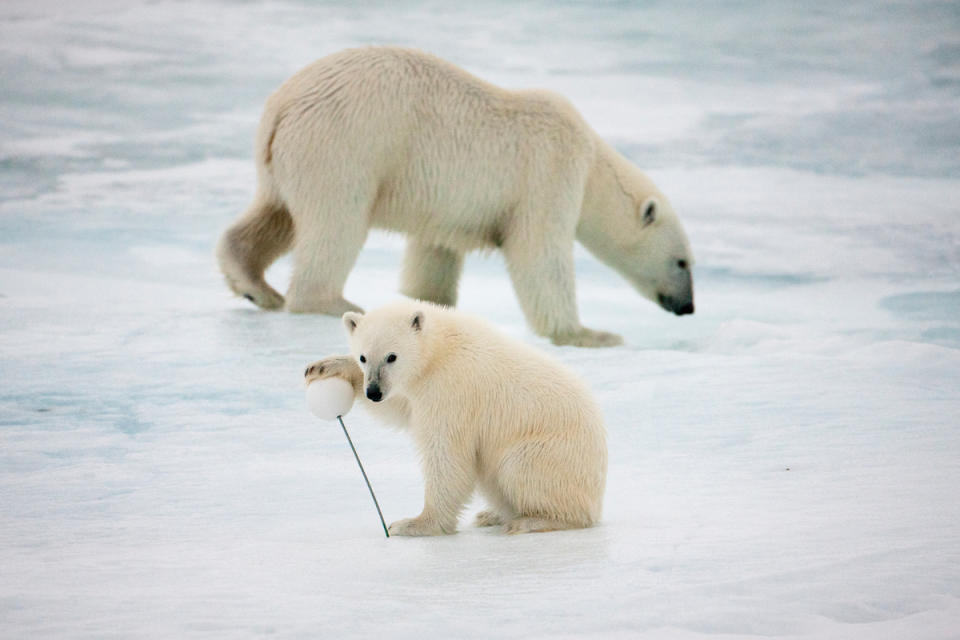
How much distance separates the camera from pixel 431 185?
6.13 m

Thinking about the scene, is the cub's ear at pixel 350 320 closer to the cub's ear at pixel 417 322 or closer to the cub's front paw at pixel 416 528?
the cub's ear at pixel 417 322

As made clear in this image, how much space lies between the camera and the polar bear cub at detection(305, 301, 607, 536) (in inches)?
123

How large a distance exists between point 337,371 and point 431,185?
9.80ft

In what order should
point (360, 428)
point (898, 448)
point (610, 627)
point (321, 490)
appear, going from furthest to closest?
point (360, 428) → point (898, 448) → point (321, 490) → point (610, 627)

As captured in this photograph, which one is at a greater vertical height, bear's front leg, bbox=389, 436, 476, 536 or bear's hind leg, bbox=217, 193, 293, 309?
bear's front leg, bbox=389, 436, 476, 536

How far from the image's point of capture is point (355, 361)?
10.9 ft

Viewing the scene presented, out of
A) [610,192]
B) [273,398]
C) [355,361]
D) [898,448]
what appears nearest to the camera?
[355,361]

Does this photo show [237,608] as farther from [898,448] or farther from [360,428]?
[898,448]

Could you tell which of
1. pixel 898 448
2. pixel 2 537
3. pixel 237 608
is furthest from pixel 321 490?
pixel 898 448

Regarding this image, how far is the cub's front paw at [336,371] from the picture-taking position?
329cm

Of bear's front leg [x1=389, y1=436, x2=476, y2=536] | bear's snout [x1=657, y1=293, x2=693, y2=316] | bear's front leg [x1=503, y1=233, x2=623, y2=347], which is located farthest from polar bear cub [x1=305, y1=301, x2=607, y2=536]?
bear's snout [x1=657, y1=293, x2=693, y2=316]

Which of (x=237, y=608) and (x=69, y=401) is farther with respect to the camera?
(x=69, y=401)

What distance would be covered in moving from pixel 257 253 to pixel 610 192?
2159mm

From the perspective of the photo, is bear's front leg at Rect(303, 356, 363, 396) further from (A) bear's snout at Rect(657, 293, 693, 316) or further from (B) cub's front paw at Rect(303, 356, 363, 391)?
(A) bear's snout at Rect(657, 293, 693, 316)
